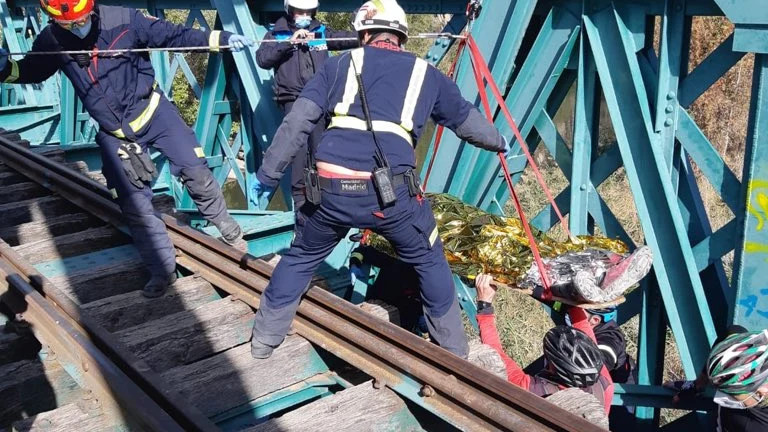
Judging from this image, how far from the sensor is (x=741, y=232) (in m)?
3.96

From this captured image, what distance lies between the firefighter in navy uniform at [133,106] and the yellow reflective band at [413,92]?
1851mm

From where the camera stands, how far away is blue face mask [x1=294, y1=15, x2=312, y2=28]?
5.77 meters

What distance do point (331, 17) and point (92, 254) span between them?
1421 centimetres

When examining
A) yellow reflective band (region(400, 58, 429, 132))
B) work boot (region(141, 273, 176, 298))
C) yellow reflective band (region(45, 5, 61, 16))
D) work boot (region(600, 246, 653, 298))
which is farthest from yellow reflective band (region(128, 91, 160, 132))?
work boot (region(600, 246, 653, 298))

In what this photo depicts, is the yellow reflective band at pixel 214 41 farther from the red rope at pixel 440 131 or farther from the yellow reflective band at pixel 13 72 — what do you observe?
the red rope at pixel 440 131

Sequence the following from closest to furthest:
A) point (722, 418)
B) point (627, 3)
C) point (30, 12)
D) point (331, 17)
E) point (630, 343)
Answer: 1. point (722, 418)
2. point (627, 3)
3. point (630, 343)
4. point (30, 12)
5. point (331, 17)

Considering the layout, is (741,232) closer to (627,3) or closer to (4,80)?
(627,3)

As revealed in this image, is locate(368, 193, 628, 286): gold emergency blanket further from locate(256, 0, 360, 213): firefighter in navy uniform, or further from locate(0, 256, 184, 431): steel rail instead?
locate(0, 256, 184, 431): steel rail

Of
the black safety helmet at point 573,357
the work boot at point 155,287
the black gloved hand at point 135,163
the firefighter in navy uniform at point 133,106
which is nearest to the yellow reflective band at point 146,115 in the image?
the firefighter in navy uniform at point 133,106

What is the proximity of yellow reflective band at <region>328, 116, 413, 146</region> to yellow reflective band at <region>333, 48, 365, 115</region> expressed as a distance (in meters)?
0.05

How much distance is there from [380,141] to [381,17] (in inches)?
24.5

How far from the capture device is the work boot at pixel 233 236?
5.27m

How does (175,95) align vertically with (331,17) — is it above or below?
below

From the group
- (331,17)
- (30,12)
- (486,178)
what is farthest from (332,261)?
(331,17)
